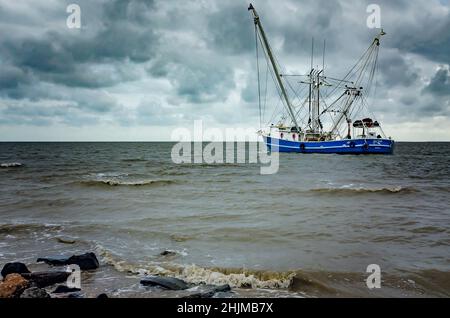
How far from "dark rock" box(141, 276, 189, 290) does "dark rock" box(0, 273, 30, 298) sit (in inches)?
112

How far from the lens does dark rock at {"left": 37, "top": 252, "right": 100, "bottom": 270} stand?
11.2m

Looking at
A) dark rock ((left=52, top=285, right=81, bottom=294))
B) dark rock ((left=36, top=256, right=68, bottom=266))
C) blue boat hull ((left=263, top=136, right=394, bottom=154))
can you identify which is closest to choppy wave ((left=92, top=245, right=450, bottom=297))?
dark rock ((left=36, top=256, right=68, bottom=266))

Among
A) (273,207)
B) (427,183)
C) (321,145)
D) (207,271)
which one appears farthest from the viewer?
(321,145)

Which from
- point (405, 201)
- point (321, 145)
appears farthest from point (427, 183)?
point (321, 145)

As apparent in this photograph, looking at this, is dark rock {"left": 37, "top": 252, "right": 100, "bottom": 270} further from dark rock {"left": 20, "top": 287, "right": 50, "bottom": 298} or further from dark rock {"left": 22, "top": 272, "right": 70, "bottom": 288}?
dark rock {"left": 20, "top": 287, "right": 50, "bottom": 298}

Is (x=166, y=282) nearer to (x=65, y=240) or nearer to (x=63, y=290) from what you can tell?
(x=63, y=290)

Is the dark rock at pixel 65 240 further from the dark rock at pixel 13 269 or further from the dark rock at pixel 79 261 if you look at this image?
the dark rock at pixel 13 269

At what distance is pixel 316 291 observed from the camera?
383 inches

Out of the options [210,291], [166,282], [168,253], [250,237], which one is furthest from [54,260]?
[250,237]

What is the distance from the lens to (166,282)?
964 centimetres

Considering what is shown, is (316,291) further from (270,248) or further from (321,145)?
(321,145)

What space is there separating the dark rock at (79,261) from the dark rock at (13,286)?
2610 mm

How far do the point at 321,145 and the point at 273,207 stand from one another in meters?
64.6

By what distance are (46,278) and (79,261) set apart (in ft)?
5.41
